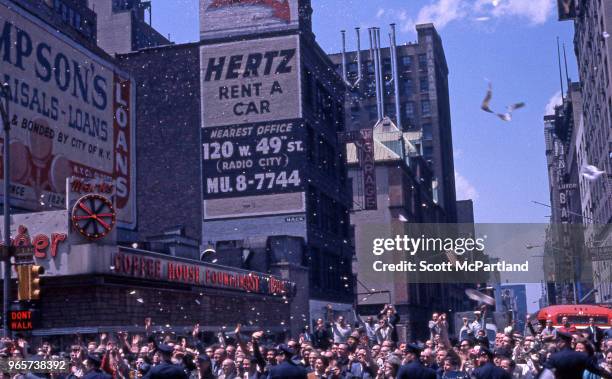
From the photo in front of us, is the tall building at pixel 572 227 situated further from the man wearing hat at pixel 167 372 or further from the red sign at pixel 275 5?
the man wearing hat at pixel 167 372

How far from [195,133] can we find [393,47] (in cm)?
6508

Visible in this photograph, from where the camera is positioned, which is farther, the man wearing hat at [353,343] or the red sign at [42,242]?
the red sign at [42,242]

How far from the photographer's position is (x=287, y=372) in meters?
11.7

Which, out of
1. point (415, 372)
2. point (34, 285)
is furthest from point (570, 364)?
point (34, 285)

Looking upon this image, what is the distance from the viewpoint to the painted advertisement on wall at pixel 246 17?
4653 centimetres

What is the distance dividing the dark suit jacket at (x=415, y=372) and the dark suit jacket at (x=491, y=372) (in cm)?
65

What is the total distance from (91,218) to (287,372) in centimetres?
1442

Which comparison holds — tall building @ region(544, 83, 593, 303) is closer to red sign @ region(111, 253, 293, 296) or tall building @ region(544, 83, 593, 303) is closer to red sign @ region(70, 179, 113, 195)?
red sign @ region(111, 253, 293, 296)

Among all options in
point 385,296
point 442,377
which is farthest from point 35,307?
point 385,296

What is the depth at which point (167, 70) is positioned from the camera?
158 ft

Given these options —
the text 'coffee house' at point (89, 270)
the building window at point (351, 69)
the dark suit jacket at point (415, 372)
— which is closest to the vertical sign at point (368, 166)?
the text 'coffee house' at point (89, 270)

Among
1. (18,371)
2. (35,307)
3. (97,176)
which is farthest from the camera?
(97,176)

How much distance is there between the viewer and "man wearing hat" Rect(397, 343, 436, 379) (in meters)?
11.1

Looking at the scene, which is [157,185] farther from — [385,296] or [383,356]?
[383,356]
